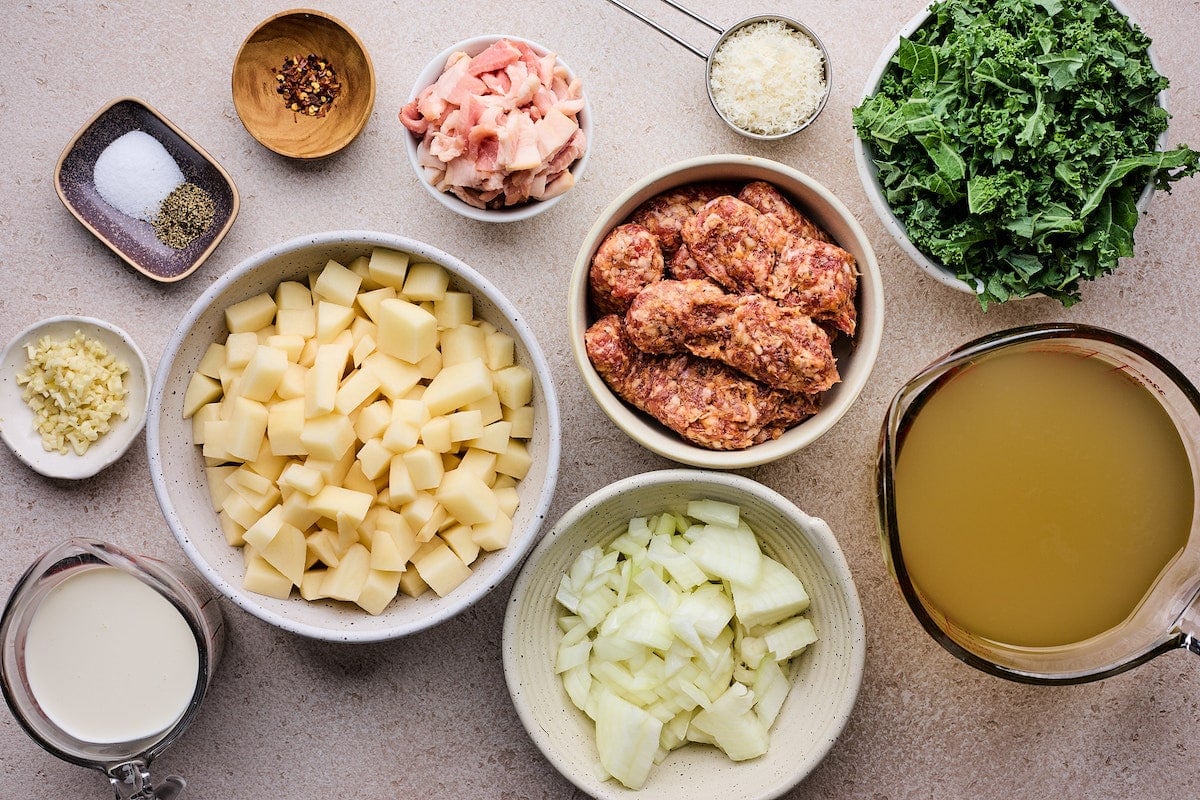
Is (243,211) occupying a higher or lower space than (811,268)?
lower

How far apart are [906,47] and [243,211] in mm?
1582

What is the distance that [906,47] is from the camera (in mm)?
1972

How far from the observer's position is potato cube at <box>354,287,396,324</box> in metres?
1.88

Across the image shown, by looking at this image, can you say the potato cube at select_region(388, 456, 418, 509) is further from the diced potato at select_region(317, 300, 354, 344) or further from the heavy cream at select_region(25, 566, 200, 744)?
the heavy cream at select_region(25, 566, 200, 744)

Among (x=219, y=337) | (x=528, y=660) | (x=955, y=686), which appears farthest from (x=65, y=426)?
(x=955, y=686)

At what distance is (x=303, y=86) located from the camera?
2160mm

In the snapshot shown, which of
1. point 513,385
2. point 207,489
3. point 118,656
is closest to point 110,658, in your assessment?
point 118,656

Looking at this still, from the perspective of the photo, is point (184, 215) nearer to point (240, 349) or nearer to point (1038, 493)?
point (240, 349)

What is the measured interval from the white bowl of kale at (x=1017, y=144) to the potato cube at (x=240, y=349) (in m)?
1.36

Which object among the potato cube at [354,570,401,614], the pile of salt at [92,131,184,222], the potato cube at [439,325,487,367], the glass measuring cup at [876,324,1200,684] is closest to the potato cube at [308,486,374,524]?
the potato cube at [354,570,401,614]

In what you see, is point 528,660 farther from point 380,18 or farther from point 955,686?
point 380,18

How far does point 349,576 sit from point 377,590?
0.07 m

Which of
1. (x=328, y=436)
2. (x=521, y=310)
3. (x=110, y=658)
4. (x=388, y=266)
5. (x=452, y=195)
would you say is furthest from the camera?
(x=521, y=310)

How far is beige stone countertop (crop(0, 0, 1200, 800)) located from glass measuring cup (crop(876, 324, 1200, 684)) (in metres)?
0.39
